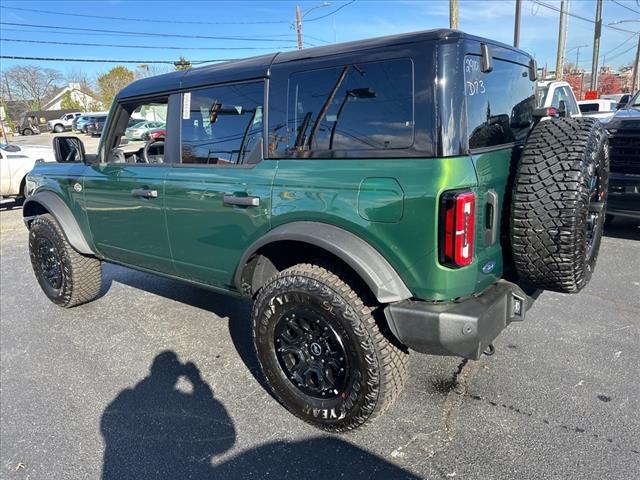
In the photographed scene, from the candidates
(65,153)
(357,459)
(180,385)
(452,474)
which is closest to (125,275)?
(65,153)

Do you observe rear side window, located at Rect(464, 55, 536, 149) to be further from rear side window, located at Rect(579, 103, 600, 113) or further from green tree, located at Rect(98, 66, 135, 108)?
green tree, located at Rect(98, 66, 135, 108)

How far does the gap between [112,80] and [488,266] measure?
247 ft

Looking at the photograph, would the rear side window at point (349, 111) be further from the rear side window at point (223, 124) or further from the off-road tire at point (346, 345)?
the off-road tire at point (346, 345)

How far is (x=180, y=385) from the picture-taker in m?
3.25

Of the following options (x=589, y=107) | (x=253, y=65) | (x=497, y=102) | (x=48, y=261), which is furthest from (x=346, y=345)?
(x=589, y=107)

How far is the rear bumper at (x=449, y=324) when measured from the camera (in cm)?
223

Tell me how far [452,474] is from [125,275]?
461 centimetres

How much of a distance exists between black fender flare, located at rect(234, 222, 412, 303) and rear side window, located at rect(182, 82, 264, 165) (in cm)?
70

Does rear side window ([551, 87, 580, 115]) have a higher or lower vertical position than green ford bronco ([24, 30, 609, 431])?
higher

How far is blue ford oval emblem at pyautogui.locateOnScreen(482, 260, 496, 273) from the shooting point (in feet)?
7.88

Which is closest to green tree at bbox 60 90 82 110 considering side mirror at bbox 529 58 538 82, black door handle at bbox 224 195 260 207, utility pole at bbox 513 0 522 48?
utility pole at bbox 513 0 522 48

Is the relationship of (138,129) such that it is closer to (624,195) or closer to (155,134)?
(155,134)

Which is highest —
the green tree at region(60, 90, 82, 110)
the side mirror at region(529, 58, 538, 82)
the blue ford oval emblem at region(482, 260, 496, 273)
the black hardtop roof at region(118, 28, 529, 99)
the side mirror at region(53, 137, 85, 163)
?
the green tree at region(60, 90, 82, 110)

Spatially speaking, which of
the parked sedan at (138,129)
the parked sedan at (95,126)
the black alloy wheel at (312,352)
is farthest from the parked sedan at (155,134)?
the parked sedan at (95,126)
